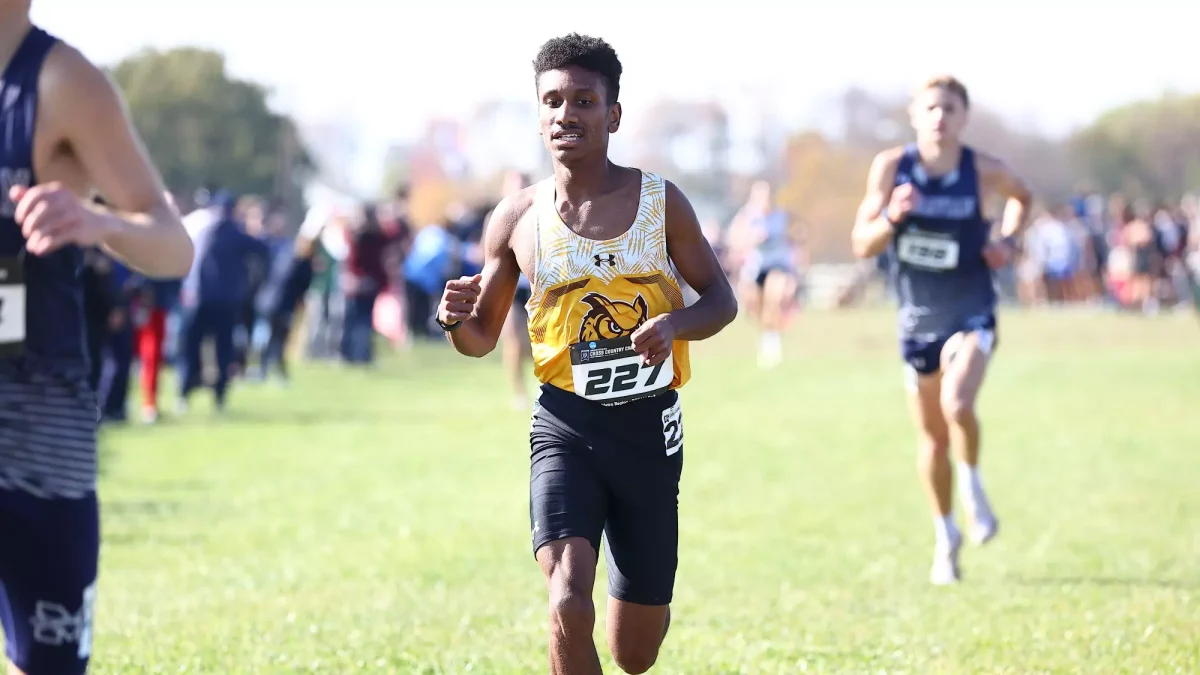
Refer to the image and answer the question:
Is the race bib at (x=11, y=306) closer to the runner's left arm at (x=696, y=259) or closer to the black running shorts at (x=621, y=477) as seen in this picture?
the black running shorts at (x=621, y=477)

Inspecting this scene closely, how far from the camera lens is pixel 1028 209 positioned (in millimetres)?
9383

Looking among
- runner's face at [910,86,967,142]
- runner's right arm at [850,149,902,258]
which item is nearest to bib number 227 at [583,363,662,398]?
runner's right arm at [850,149,902,258]

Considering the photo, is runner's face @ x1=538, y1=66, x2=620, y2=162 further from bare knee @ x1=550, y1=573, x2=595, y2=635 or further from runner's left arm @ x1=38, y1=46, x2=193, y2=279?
runner's left arm @ x1=38, y1=46, x2=193, y2=279

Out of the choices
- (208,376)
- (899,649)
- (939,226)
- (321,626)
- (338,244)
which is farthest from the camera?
(338,244)

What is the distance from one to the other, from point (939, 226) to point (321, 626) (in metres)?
3.84

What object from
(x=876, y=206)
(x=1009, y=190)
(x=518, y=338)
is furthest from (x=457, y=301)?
(x=518, y=338)

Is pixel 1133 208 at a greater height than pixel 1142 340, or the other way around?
pixel 1133 208

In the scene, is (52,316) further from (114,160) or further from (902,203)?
(902,203)

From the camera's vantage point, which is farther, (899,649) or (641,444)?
(899,649)

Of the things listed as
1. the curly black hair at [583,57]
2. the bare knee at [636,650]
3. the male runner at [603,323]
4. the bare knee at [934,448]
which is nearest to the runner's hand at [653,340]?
the male runner at [603,323]

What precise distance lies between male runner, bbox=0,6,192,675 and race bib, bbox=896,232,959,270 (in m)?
5.78

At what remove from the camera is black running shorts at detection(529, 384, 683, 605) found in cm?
523

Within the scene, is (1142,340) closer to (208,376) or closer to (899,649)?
(208,376)

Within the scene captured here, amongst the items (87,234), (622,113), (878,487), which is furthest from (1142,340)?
(87,234)
